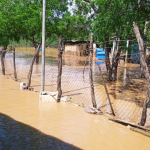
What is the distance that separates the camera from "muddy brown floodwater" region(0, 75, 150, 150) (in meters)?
4.24

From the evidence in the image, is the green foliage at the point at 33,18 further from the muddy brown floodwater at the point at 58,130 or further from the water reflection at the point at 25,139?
the water reflection at the point at 25,139

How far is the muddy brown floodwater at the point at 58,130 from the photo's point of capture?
4.24 m

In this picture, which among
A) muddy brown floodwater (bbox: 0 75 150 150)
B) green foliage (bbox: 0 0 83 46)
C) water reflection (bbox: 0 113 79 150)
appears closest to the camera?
water reflection (bbox: 0 113 79 150)

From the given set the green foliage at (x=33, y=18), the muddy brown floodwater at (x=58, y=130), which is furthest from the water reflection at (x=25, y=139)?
the green foliage at (x=33, y=18)

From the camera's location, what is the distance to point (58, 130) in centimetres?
493

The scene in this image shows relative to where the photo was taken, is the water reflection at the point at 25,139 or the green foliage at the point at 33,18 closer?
the water reflection at the point at 25,139

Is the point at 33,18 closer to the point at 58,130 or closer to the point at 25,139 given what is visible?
the point at 58,130

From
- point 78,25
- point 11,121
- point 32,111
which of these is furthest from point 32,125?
point 78,25

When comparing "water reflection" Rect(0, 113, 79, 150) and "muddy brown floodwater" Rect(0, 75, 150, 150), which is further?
Result: "muddy brown floodwater" Rect(0, 75, 150, 150)

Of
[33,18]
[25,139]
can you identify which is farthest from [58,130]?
[33,18]

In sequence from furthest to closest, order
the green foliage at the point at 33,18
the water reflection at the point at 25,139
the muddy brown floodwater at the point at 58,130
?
the green foliage at the point at 33,18, the muddy brown floodwater at the point at 58,130, the water reflection at the point at 25,139

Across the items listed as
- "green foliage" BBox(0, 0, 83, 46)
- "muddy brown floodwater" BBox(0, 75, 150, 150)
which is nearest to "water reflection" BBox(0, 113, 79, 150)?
"muddy brown floodwater" BBox(0, 75, 150, 150)

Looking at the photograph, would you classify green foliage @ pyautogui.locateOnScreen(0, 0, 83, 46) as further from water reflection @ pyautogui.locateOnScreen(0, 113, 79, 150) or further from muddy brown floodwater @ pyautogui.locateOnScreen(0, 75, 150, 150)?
water reflection @ pyautogui.locateOnScreen(0, 113, 79, 150)

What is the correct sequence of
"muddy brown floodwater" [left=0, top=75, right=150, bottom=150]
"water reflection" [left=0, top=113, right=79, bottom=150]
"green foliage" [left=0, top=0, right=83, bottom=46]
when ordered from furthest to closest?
"green foliage" [left=0, top=0, right=83, bottom=46], "muddy brown floodwater" [left=0, top=75, right=150, bottom=150], "water reflection" [left=0, top=113, right=79, bottom=150]
